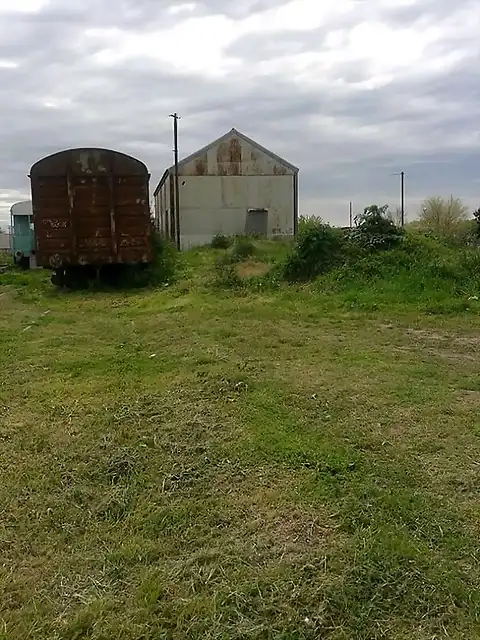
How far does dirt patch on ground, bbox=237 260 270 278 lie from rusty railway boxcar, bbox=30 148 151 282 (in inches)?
84.8

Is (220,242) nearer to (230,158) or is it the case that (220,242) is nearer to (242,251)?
(230,158)

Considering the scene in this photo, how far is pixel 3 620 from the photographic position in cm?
230

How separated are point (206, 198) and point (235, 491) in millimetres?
19641

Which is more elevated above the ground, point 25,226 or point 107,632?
point 25,226

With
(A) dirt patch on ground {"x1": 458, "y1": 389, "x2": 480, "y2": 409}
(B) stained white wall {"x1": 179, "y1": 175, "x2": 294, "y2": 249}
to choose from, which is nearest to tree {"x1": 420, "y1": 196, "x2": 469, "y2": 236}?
(B) stained white wall {"x1": 179, "y1": 175, "x2": 294, "y2": 249}

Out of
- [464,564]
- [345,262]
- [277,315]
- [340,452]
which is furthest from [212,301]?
[464,564]

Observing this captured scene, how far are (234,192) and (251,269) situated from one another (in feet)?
33.4

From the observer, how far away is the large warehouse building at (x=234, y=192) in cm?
2200

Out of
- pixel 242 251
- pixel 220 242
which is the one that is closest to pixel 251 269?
pixel 242 251

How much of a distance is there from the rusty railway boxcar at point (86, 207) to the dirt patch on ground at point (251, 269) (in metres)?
2.15

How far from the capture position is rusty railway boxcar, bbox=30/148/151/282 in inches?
476

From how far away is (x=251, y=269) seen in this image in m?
12.6

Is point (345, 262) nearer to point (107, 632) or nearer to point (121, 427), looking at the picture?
point (121, 427)

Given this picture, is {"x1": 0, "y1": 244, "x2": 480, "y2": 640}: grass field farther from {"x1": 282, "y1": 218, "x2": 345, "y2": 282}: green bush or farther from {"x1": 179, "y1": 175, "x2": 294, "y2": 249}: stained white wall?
{"x1": 179, "y1": 175, "x2": 294, "y2": 249}: stained white wall
